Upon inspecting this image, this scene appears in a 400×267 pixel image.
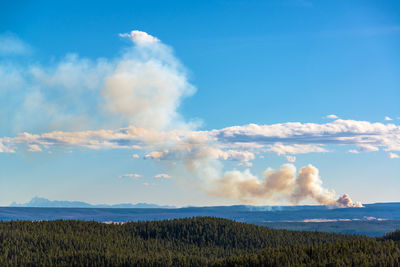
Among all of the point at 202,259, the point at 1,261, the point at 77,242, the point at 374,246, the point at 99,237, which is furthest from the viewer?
the point at 99,237

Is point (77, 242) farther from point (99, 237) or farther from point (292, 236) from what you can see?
point (292, 236)

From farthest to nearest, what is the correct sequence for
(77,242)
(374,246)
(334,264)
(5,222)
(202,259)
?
1. (5,222)
2. (77,242)
3. (202,259)
4. (374,246)
5. (334,264)

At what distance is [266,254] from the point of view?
250ft

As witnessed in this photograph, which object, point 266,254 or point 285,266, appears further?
point 266,254

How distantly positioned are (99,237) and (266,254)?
39903mm

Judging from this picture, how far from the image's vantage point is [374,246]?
73.1 meters

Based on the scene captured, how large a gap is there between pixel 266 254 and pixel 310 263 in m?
11.3

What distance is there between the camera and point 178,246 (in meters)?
104

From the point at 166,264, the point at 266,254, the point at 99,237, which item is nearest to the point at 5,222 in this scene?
the point at 99,237

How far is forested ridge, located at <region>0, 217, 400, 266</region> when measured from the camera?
7088cm

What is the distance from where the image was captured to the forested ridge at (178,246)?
70.9 metres

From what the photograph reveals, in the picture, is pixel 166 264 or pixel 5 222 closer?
pixel 166 264

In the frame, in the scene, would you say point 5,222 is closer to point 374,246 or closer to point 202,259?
point 202,259

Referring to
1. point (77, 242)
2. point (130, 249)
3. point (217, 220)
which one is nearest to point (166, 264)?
point (130, 249)
